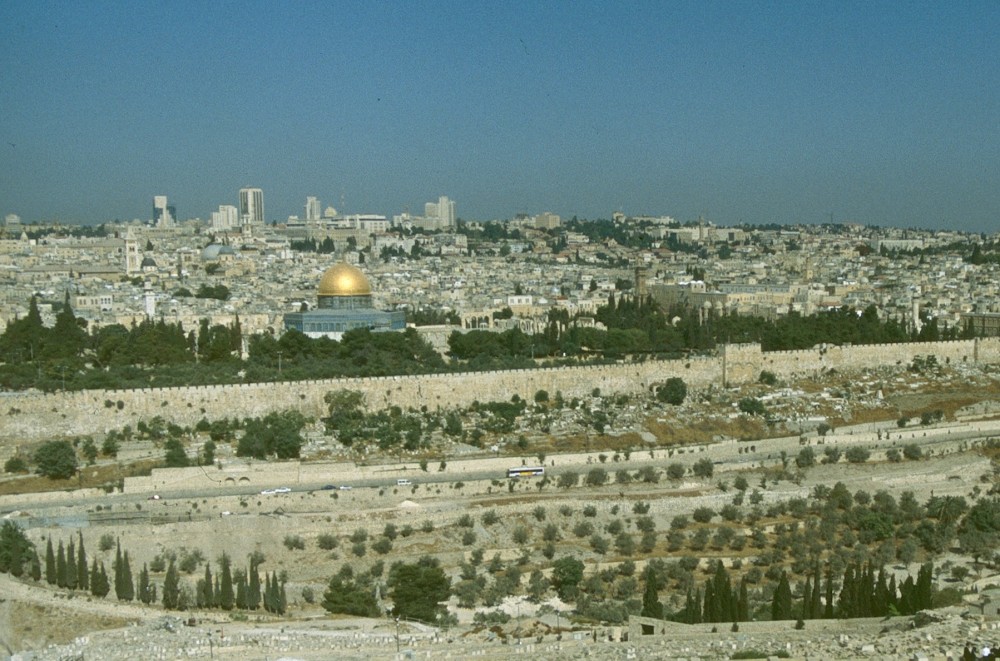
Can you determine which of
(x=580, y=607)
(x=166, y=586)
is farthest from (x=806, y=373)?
(x=166, y=586)

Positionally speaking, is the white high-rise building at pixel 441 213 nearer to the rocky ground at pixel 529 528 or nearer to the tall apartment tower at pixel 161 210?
the tall apartment tower at pixel 161 210

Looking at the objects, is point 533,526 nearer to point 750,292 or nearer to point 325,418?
point 325,418

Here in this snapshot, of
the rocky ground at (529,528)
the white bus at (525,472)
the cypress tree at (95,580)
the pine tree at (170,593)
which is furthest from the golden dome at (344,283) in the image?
the pine tree at (170,593)

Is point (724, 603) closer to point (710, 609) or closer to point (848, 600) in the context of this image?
point (710, 609)

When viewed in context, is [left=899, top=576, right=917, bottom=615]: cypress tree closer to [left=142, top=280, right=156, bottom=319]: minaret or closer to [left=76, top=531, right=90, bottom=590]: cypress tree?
[left=76, top=531, right=90, bottom=590]: cypress tree

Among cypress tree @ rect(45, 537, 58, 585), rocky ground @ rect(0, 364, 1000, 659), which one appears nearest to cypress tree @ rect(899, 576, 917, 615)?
rocky ground @ rect(0, 364, 1000, 659)

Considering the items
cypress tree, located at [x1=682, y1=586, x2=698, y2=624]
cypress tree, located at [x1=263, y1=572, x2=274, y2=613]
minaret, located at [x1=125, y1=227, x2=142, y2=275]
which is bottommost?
cypress tree, located at [x1=263, y1=572, x2=274, y2=613]
